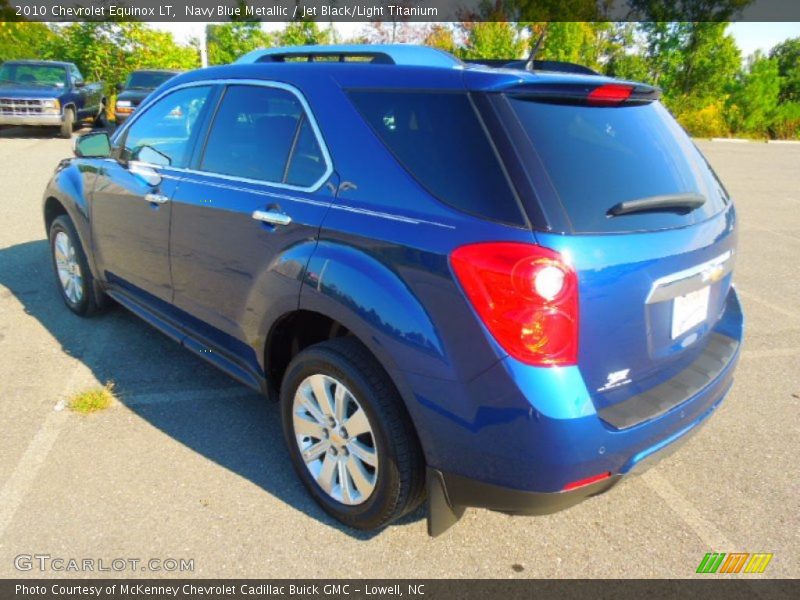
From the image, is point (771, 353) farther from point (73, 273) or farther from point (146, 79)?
point (146, 79)

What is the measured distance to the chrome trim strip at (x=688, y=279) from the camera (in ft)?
6.40

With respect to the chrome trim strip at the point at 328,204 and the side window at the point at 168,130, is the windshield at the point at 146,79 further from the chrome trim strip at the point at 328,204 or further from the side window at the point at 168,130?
the chrome trim strip at the point at 328,204

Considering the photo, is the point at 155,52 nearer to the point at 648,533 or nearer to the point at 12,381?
the point at 12,381

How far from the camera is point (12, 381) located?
3.51 meters

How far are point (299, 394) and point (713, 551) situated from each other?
1800mm

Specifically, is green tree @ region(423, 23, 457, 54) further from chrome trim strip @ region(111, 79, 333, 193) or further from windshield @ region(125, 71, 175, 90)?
chrome trim strip @ region(111, 79, 333, 193)

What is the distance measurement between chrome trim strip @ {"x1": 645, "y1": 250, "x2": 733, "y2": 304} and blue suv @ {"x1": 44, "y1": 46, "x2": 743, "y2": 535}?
0.01 m

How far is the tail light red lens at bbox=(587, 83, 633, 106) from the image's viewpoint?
6.98 feet

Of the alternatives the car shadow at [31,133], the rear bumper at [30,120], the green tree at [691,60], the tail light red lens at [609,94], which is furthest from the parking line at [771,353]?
the green tree at [691,60]

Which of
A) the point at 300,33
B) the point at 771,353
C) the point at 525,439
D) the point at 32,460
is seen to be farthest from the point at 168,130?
the point at 300,33

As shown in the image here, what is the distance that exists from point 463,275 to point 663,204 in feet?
2.69

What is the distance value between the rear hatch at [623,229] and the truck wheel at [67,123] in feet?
53.9

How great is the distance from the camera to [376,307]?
6.63ft

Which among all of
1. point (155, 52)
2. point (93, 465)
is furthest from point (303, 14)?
point (93, 465)
